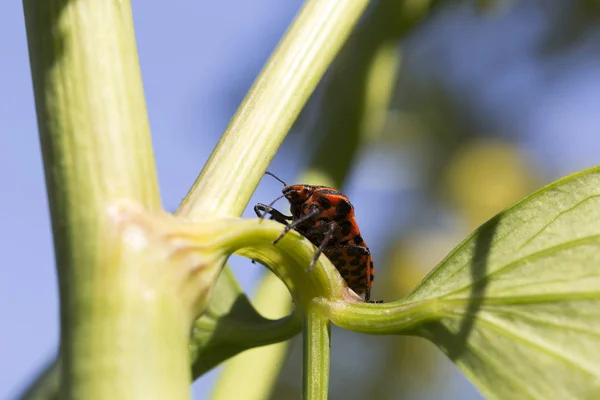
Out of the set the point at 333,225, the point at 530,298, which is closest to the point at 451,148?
the point at 333,225

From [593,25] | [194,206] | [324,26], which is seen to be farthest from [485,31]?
[194,206]

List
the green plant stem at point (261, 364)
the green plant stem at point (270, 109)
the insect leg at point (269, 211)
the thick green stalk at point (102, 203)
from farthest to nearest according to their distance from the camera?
the insect leg at point (269, 211) < the green plant stem at point (261, 364) < the green plant stem at point (270, 109) < the thick green stalk at point (102, 203)

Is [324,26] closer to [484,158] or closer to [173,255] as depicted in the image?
[173,255]

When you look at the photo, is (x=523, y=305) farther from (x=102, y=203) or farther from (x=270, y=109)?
(x=102, y=203)

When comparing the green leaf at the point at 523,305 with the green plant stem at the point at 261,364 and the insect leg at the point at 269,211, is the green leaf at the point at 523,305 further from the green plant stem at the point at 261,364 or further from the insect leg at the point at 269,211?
the insect leg at the point at 269,211

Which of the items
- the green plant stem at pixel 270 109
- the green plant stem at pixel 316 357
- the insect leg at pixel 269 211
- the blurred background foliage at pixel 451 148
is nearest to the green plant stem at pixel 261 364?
the insect leg at pixel 269 211

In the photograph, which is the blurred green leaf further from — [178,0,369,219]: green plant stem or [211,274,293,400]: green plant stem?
[211,274,293,400]: green plant stem
